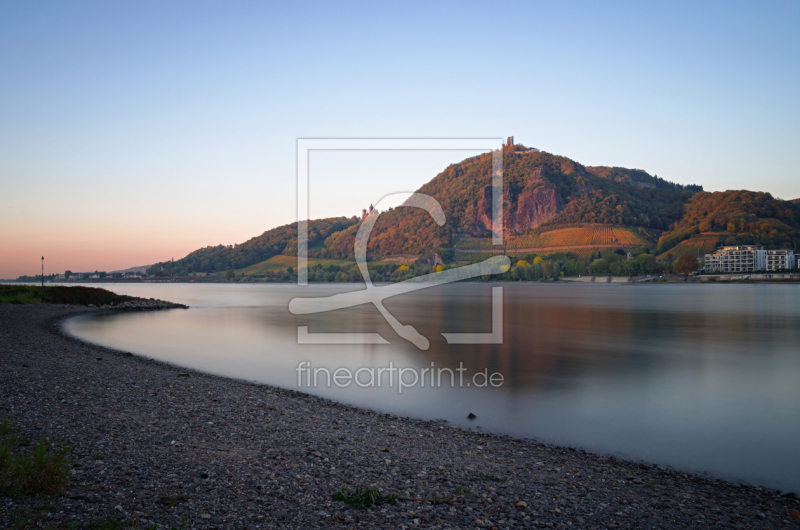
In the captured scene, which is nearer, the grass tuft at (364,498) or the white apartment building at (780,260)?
the grass tuft at (364,498)

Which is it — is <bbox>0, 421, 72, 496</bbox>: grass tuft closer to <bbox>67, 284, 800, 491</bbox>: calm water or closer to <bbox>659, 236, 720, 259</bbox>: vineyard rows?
<bbox>67, 284, 800, 491</bbox>: calm water

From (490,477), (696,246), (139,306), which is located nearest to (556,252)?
(696,246)

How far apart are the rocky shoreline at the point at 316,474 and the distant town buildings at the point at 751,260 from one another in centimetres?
19622

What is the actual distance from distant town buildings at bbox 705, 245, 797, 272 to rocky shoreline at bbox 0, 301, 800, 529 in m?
196

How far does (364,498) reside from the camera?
5.78 m

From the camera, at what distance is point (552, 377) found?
17.5 metres

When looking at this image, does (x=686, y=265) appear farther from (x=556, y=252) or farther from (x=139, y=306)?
(x=139, y=306)

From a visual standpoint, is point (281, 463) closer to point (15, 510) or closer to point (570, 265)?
point (15, 510)

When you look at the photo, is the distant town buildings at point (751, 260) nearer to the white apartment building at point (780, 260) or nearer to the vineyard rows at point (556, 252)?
the white apartment building at point (780, 260)

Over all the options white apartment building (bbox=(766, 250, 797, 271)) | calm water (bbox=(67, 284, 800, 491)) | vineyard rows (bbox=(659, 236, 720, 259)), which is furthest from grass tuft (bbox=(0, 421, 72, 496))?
white apartment building (bbox=(766, 250, 797, 271))

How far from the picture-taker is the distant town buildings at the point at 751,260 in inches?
6816

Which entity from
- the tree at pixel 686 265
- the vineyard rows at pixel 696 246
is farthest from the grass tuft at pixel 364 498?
the vineyard rows at pixel 696 246

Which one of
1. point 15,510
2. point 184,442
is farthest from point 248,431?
point 15,510

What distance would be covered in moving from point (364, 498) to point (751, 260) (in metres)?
210
